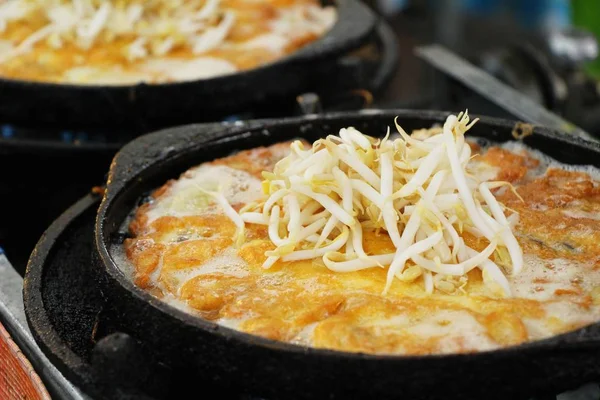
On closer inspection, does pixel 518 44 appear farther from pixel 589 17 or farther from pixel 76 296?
pixel 76 296

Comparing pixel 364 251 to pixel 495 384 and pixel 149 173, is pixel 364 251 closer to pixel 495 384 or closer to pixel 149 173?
pixel 495 384

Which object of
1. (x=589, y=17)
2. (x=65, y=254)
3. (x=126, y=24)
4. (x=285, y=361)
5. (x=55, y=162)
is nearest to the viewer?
(x=285, y=361)

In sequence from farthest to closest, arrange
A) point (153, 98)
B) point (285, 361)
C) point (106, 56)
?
point (106, 56), point (153, 98), point (285, 361)

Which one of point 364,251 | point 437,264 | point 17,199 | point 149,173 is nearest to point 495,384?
point 437,264

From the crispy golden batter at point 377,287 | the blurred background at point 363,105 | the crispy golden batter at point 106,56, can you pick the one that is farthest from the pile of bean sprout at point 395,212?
the crispy golden batter at point 106,56

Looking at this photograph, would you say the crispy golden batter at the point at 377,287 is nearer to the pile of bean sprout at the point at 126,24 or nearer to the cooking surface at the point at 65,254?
the cooking surface at the point at 65,254

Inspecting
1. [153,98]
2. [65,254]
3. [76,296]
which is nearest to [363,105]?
[153,98]

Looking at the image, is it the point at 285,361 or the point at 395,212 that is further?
the point at 395,212
